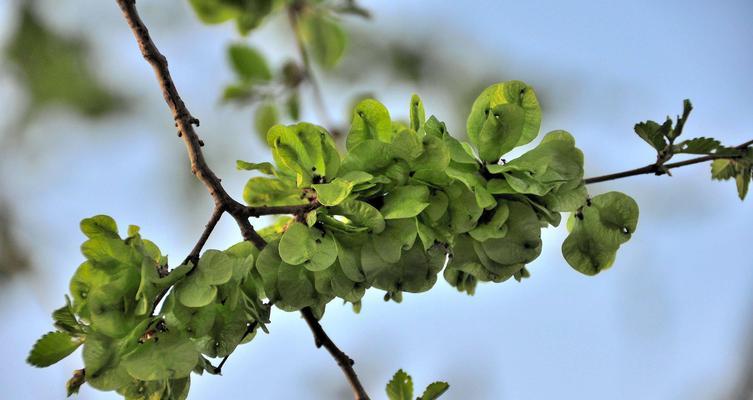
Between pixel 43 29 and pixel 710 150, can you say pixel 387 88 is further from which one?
pixel 710 150

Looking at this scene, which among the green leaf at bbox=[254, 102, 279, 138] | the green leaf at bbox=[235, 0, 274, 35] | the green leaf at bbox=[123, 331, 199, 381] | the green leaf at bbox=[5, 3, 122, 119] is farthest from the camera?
the green leaf at bbox=[5, 3, 122, 119]

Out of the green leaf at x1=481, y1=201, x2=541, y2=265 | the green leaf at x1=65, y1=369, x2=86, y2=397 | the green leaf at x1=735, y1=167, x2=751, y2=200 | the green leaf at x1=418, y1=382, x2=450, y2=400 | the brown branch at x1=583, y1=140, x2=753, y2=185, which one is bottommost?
the green leaf at x1=418, y1=382, x2=450, y2=400

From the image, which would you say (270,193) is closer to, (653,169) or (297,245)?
(297,245)

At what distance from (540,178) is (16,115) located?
32.6 inches

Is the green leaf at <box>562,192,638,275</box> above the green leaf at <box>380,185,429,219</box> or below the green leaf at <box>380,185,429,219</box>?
below

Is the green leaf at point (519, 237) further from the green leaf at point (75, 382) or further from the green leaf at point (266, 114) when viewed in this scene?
the green leaf at point (266, 114)

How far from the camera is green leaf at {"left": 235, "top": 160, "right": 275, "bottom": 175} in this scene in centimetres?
33

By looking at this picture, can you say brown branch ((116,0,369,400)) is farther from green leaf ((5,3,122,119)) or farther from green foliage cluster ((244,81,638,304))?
green leaf ((5,3,122,119))

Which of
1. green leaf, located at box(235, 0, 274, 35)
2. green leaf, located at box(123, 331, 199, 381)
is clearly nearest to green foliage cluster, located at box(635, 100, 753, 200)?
green leaf, located at box(123, 331, 199, 381)

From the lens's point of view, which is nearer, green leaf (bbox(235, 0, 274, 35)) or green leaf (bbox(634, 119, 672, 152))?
green leaf (bbox(634, 119, 672, 152))

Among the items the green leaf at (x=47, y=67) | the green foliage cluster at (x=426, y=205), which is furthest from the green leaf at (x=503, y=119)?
the green leaf at (x=47, y=67)

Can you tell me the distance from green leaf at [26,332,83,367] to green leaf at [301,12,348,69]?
1.25 feet

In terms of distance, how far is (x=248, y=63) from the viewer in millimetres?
625

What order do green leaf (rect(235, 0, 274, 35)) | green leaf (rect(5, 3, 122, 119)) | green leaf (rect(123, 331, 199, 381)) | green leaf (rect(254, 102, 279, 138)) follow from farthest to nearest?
1. green leaf (rect(5, 3, 122, 119))
2. green leaf (rect(254, 102, 279, 138))
3. green leaf (rect(235, 0, 274, 35))
4. green leaf (rect(123, 331, 199, 381))
